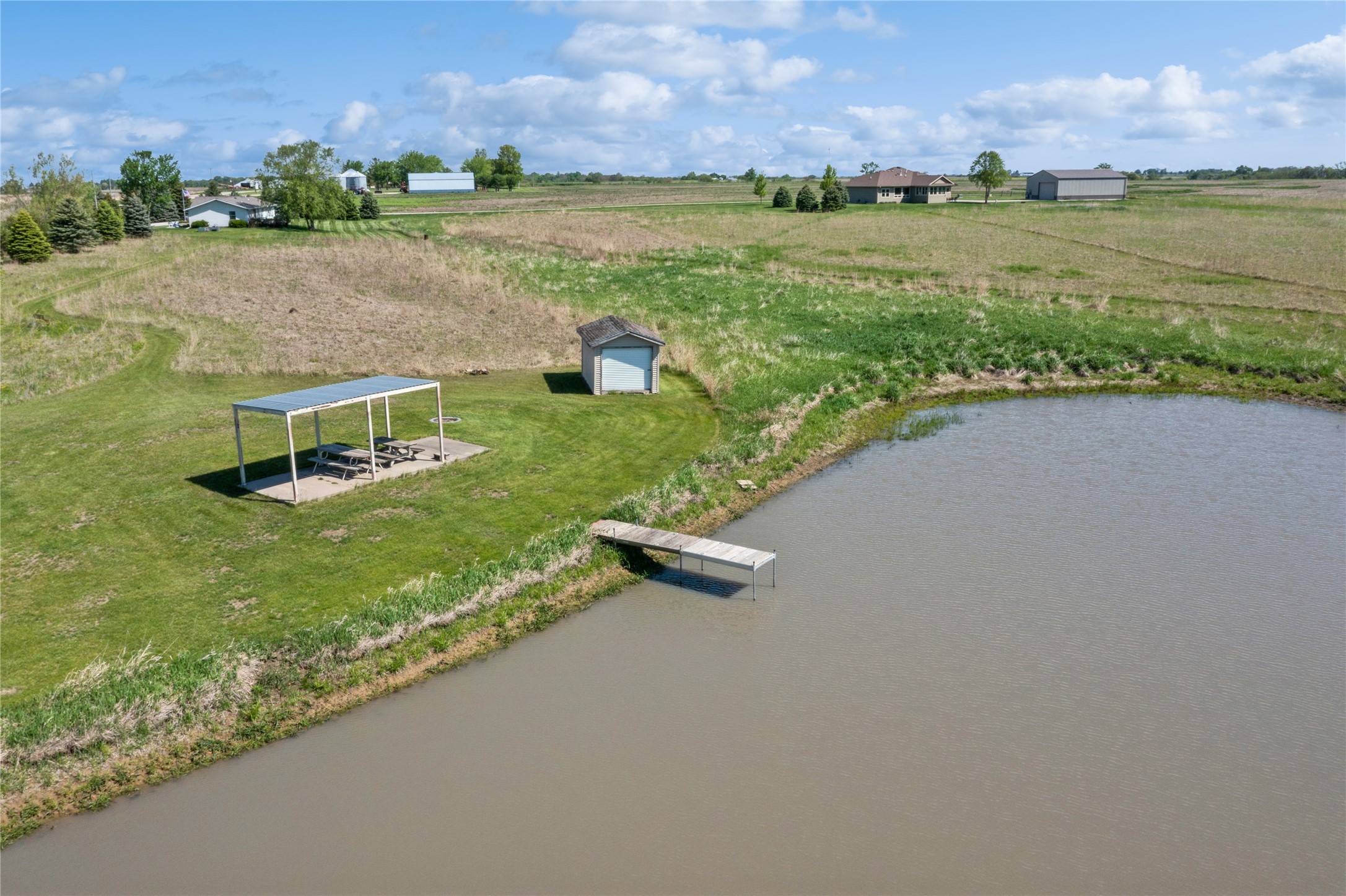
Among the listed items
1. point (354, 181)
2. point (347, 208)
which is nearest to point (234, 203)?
point (347, 208)

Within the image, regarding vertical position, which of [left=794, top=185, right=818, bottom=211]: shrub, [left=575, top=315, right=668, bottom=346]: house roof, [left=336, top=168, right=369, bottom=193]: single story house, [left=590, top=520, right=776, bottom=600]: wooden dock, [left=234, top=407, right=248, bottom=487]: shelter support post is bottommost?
[left=590, top=520, right=776, bottom=600]: wooden dock

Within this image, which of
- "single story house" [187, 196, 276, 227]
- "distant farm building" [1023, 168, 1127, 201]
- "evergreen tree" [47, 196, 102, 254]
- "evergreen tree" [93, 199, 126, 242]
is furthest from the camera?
"distant farm building" [1023, 168, 1127, 201]

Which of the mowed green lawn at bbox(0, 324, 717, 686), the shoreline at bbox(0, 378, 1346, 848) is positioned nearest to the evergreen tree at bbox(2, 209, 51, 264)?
the mowed green lawn at bbox(0, 324, 717, 686)

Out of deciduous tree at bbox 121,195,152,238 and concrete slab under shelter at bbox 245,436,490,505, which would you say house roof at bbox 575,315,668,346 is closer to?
concrete slab under shelter at bbox 245,436,490,505

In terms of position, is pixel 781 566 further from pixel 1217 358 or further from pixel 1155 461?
pixel 1217 358

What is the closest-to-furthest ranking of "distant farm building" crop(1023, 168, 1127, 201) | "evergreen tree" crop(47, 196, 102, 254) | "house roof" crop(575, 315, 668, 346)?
"house roof" crop(575, 315, 668, 346), "evergreen tree" crop(47, 196, 102, 254), "distant farm building" crop(1023, 168, 1127, 201)

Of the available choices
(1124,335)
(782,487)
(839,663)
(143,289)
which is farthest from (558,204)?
(839,663)
